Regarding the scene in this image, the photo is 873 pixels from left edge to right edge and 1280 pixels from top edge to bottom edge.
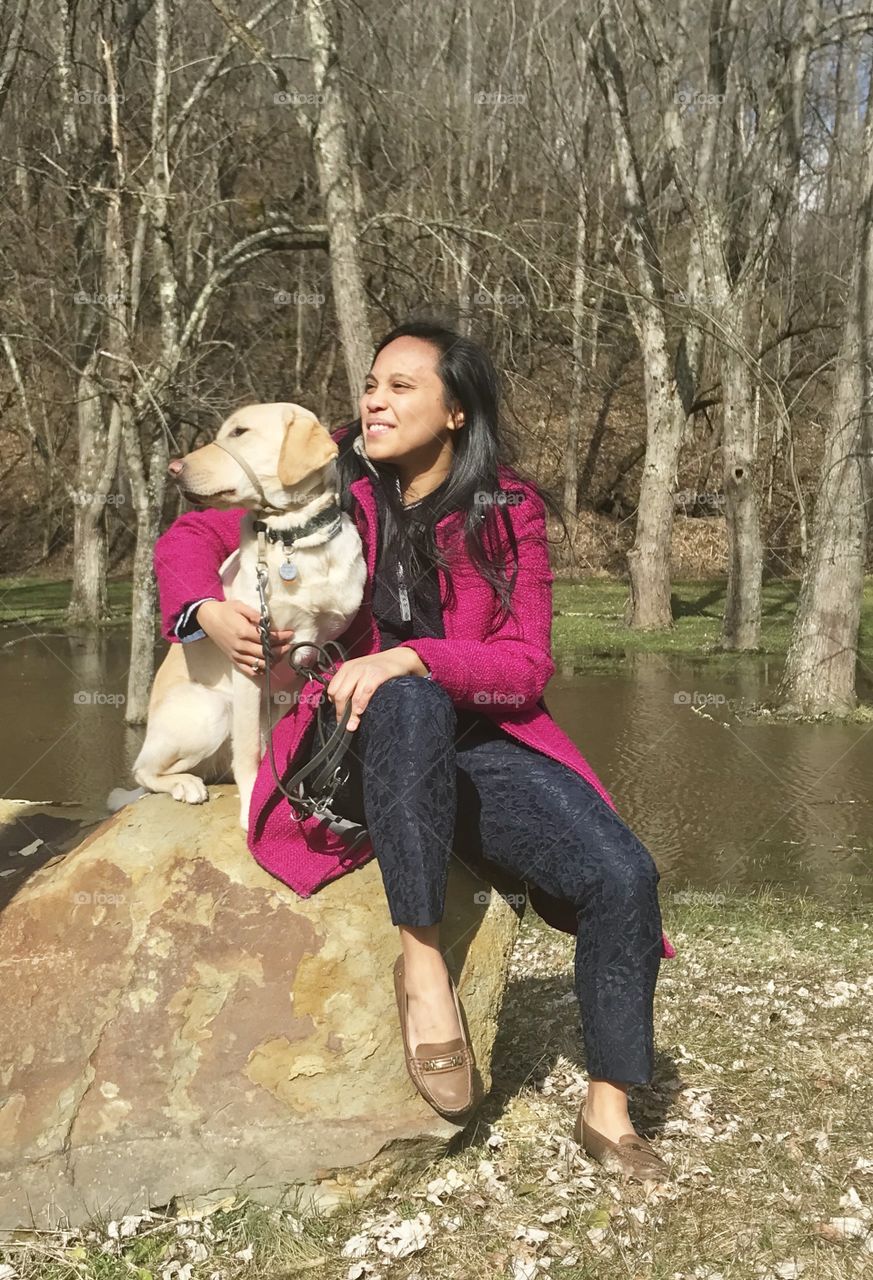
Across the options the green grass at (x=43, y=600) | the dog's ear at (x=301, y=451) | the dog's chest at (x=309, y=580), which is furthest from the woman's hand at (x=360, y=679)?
the green grass at (x=43, y=600)

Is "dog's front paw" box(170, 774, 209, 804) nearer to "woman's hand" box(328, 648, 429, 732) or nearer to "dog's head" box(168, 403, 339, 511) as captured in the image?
"woman's hand" box(328, 648, 429, 732)

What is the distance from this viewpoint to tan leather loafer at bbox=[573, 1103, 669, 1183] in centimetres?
352

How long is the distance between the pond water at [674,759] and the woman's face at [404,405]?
1913 millimetres

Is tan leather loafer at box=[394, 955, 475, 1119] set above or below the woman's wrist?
below

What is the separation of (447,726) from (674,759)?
8406 mm

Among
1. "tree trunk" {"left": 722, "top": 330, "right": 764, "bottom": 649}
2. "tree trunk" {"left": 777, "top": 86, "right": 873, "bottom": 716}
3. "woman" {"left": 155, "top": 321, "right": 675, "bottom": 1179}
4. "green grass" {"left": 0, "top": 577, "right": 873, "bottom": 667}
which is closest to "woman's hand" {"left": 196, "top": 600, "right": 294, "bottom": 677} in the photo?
"woman" {"left": 155, "top": 321, "right": 675, "bottom": 1179}

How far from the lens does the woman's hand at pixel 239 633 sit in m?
3.73

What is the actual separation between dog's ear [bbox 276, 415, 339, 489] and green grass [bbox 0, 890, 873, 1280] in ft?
7.04

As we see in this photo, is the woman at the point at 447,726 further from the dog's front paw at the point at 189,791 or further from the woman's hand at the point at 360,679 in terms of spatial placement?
the dog's front paw at the point at 189,791

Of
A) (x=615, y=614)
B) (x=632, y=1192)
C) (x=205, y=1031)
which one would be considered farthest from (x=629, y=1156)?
(x=615, y=614)

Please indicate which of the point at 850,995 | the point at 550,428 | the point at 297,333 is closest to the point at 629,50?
the point at 550,428

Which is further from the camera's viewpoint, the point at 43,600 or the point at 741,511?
the point at 43,600

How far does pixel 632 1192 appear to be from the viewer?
3502 mm

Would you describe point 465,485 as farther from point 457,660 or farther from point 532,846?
point 532,846
